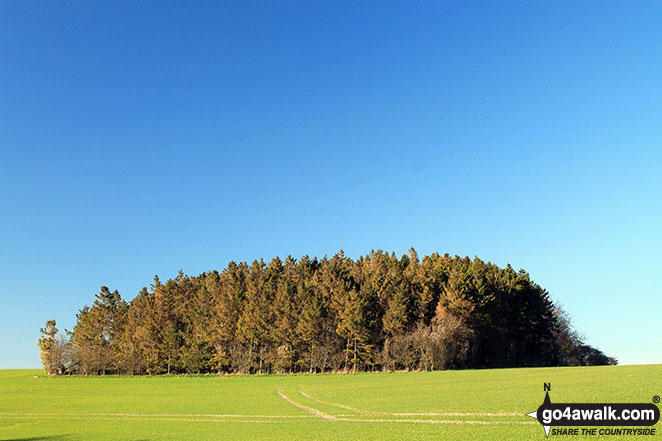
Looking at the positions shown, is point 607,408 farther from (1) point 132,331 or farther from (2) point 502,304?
(1) point 132,331

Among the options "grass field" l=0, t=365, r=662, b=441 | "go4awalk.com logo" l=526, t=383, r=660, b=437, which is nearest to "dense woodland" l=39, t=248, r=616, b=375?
"grass field" l=0, t=365, r=662, b=441

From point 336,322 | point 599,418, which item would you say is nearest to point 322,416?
point 599,418

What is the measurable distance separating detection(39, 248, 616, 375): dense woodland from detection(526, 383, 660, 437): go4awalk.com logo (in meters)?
54.1

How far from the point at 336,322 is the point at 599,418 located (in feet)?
225

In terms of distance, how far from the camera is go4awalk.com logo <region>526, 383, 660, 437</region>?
2150cm

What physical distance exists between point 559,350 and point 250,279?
241 ft

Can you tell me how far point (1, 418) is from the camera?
43.7m

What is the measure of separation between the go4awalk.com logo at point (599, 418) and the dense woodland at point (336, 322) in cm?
5408

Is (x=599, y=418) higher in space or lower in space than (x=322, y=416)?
higher

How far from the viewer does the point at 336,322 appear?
3570 inches

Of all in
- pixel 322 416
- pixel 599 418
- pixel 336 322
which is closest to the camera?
pixel 599 418

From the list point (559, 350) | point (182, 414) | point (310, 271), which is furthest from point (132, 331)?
point (559, 350)

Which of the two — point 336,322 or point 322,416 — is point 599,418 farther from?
point 336,322

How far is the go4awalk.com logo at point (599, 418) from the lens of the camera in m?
21.5
